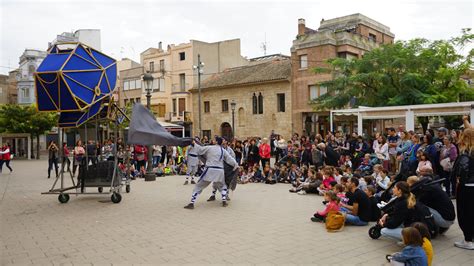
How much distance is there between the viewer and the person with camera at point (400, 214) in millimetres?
6383

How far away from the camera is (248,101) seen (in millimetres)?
38594

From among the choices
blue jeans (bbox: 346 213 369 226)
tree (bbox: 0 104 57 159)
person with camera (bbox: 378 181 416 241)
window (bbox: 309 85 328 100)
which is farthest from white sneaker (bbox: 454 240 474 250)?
tree (bbox: 0 104 57 159)

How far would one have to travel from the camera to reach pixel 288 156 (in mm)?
16094

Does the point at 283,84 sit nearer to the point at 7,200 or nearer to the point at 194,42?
the point at 194,42

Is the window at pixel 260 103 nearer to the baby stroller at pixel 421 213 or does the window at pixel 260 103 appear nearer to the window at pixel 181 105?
the window at pixel 181 105

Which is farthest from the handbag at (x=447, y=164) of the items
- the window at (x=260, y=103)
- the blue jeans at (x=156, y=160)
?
the window at (x=260, y=103)

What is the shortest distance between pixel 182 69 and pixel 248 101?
11441 millimetres

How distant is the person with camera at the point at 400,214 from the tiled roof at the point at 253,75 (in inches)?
1135

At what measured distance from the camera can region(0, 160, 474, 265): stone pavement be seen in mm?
6105

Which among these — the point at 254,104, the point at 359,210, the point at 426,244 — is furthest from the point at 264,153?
the point at 254,104

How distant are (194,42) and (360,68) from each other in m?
26.3

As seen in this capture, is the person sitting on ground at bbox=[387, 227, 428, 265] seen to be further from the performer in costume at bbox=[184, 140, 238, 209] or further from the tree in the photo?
the tree

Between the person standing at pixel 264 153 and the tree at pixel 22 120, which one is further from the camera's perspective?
the tree at pixel 22 120

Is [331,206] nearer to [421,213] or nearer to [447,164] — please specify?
[421,213]
